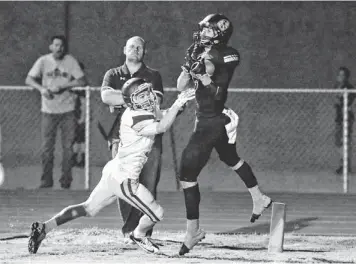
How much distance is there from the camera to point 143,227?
10250 mm

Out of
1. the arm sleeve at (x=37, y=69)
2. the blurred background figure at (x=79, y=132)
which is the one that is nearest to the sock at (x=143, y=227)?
the arm sleeve at (x=37, y=69)

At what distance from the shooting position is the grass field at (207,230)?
32.4 ft

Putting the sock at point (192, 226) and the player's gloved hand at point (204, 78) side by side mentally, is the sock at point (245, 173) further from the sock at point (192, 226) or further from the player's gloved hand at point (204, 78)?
the player's gloved hand at point (204, 78)

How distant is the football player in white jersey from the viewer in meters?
9.99

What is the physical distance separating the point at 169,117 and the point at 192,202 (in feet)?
3.45

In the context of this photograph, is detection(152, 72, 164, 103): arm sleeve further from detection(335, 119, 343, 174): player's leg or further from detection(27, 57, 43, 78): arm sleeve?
detection(335, 119, 343, 174): player's leg

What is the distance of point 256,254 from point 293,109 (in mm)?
11719

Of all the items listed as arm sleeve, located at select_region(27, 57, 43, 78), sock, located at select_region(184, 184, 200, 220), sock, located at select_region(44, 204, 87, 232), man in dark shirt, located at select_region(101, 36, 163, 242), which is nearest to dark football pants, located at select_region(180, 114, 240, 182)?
sock, located at select_region(184, 184, 200, 220)

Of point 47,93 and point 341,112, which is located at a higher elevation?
point 47,93

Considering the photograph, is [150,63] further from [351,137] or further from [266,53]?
[351,137]

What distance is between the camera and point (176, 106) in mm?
9609

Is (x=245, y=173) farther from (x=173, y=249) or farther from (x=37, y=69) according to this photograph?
(x=37, y=69)

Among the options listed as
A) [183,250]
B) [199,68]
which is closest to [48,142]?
[199,68]

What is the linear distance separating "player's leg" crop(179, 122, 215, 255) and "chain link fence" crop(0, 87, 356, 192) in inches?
407
